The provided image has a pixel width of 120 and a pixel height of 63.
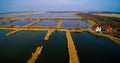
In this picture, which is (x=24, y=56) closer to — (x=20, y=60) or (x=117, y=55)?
(x=20, y=60)

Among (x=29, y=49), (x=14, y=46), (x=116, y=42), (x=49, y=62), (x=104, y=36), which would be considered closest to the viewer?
(x=49, y=62)

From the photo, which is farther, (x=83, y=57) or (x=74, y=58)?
(x=83, y=57)

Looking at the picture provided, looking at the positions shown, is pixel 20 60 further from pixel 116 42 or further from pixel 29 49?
pixel 116 42

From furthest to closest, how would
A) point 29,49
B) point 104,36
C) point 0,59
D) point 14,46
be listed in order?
point 104,36 → point 14,46 → point 29,49 → point 0,59

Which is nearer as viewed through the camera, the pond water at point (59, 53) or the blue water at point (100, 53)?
the pond water at point (59, 53)

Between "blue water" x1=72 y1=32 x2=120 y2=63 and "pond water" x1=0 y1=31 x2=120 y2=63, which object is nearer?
"pond water" x1=0 y1=31 x2=120 y2=63

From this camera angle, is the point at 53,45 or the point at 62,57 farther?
the point at 53,45

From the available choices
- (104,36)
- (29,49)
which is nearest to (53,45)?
(29,49)

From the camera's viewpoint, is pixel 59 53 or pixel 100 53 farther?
pixel 100 53

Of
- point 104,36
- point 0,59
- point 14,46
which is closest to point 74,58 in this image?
point 0,59
